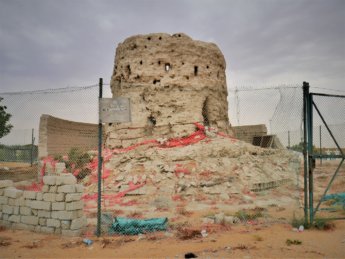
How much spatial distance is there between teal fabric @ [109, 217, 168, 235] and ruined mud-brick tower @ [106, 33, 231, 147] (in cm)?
898

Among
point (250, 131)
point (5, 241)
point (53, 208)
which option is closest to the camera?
point (5, 241)

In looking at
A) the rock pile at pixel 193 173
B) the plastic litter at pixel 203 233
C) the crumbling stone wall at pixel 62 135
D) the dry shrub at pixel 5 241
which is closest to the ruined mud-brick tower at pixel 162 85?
the rock pile at pixel 193 173

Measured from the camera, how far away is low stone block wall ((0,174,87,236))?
19.7 feet

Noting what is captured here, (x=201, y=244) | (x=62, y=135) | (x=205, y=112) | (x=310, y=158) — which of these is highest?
(x=205, y=112)

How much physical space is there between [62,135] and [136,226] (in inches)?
476

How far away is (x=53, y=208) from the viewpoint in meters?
6.15

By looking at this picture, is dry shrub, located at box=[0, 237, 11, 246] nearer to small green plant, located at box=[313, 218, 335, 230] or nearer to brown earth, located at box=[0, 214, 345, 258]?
brown earth, located at box=[0, 214, 345, 258]

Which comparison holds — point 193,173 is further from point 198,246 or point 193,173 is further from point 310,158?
point 198,246

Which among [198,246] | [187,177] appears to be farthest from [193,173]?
[198,246]

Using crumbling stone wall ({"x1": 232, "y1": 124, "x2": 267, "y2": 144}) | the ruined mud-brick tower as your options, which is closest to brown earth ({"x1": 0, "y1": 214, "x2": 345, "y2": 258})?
the ruined mud-brick tower

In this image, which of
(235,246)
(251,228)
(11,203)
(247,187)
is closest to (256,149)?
(247,187)

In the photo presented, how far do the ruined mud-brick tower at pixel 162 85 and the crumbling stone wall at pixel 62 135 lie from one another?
283 cm

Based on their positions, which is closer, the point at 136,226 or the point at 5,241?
the point at 5,241

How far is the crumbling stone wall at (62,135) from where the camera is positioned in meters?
14.7
